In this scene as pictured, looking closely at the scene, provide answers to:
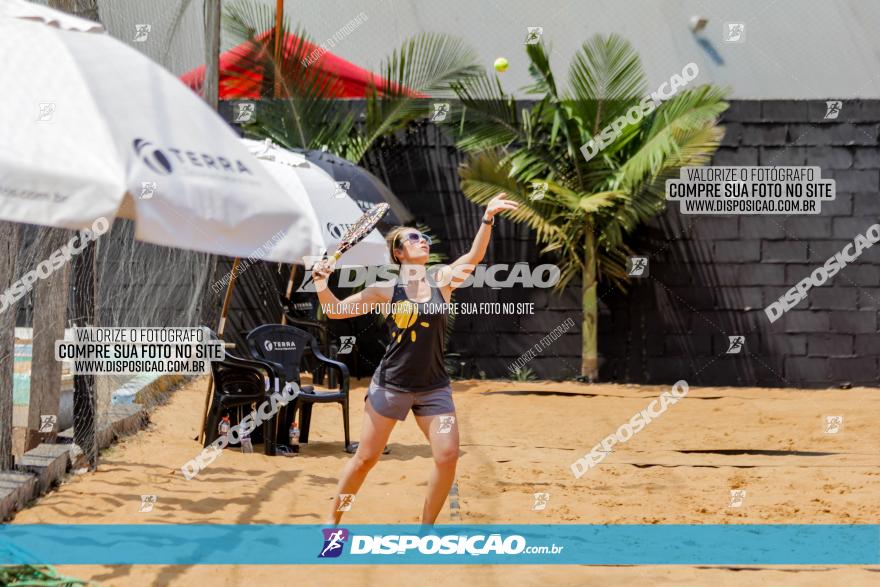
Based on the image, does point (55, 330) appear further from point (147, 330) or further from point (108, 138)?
point (108, 138)

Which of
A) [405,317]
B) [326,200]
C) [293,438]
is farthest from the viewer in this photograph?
[326,200]

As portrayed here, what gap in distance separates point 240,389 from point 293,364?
1.88 feet

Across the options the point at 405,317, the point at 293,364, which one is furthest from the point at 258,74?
the point at 405,317

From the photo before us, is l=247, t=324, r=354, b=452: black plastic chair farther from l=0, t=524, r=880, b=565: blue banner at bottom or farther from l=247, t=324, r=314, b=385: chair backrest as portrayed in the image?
l=0, t=524, r=880, b=565: blue banner at bottom

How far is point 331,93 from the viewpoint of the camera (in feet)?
37.9

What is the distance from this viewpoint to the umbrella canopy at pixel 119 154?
2857 mm

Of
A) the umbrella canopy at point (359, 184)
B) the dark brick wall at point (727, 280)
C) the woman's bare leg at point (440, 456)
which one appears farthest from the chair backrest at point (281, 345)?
the dark brick wall at point (727, 280)

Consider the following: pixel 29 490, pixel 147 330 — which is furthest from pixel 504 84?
pixel 29 490

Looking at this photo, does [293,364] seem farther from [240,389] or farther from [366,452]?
[366,452]

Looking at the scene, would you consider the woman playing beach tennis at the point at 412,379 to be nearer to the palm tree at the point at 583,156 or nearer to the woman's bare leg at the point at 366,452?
the woman's bare leg at the point at 366,452

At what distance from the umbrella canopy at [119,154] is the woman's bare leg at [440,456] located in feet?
6.46

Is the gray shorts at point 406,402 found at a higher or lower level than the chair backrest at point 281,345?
higher

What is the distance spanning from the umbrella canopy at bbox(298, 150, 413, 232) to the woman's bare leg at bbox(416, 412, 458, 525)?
153 inches

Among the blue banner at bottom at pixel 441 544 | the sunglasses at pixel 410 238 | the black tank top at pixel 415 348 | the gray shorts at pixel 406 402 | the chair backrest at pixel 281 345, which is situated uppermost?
the sunglasses at pixel 410 238
